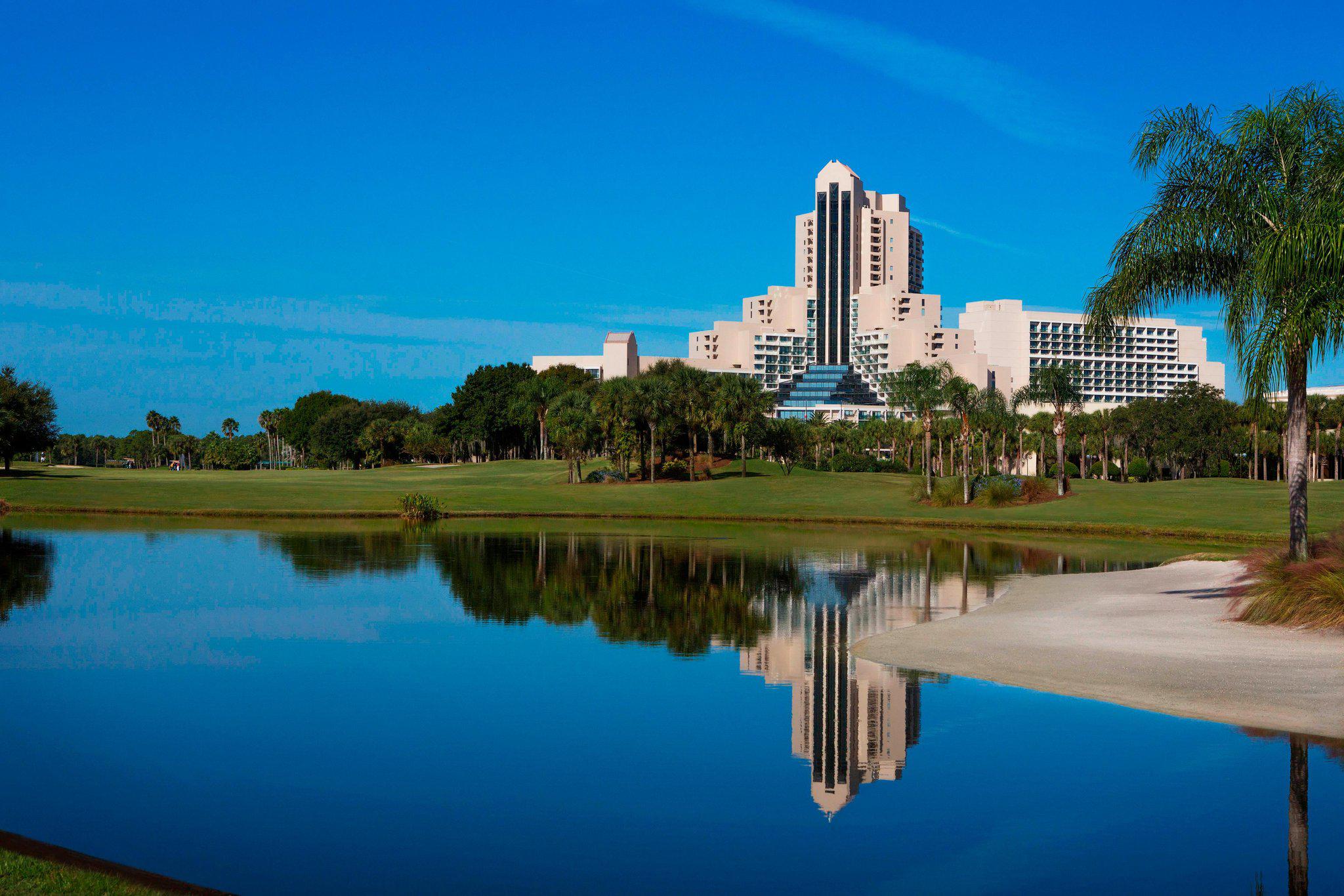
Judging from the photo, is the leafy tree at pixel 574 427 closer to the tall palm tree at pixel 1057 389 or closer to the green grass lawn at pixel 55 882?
the tall palm tree at pixel 1057 389

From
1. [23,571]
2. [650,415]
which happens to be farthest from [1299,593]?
[650,415]

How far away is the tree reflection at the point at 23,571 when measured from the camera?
2330 cm

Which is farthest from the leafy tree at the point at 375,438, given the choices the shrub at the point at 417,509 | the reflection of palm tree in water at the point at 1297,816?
the reflection of palm tree in water at the point at 1297,816

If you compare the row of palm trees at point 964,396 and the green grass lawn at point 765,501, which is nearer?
the green grass lawn at point 765,501

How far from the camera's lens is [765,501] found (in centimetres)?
6334

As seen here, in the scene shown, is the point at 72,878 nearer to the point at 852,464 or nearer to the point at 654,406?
the point at 654,406

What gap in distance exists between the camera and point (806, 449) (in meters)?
137

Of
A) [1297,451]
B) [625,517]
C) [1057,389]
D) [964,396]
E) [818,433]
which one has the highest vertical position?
[1057,389]

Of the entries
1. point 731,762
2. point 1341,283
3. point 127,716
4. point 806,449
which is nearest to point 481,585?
point 127,716

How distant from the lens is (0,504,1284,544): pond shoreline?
49281 mm

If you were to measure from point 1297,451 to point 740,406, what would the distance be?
69.5m

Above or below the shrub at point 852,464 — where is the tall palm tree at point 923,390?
above

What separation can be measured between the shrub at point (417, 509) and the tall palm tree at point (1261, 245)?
37.1 m

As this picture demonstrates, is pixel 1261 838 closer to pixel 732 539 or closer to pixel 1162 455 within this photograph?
pixel 732 539
